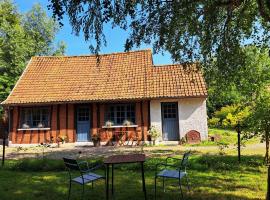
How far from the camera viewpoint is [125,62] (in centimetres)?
2295

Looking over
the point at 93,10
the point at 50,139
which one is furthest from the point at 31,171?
the point at 50,139

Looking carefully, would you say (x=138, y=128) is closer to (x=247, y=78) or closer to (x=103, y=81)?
(x=103, y=81)

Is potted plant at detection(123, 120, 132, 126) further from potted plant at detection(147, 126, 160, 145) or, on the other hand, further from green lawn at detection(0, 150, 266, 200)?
green lawn at detection(0, 150, 266, 200)

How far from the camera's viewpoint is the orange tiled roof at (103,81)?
64.9 ft

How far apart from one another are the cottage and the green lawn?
7742 mm

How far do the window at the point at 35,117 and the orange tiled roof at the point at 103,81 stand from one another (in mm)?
785

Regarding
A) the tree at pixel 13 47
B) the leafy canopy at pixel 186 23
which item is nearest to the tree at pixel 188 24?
the leafy canopy at pixel 186 23

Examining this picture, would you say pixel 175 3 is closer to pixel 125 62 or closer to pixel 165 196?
pixel 165 196

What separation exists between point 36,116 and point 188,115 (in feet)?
29.7

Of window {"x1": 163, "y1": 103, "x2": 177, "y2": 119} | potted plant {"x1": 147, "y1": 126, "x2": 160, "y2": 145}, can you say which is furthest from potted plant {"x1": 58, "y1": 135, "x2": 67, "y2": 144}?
window {"x1": 163, "y1": 103, "x2": 177, "y2": 119}

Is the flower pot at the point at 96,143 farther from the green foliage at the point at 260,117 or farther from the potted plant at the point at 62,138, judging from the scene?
the green foliage at the point at 260,117

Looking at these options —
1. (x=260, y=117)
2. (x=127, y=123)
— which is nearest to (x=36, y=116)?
(x=127, y=123)

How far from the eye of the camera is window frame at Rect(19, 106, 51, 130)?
20656 mm

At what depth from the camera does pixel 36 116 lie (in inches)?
816
